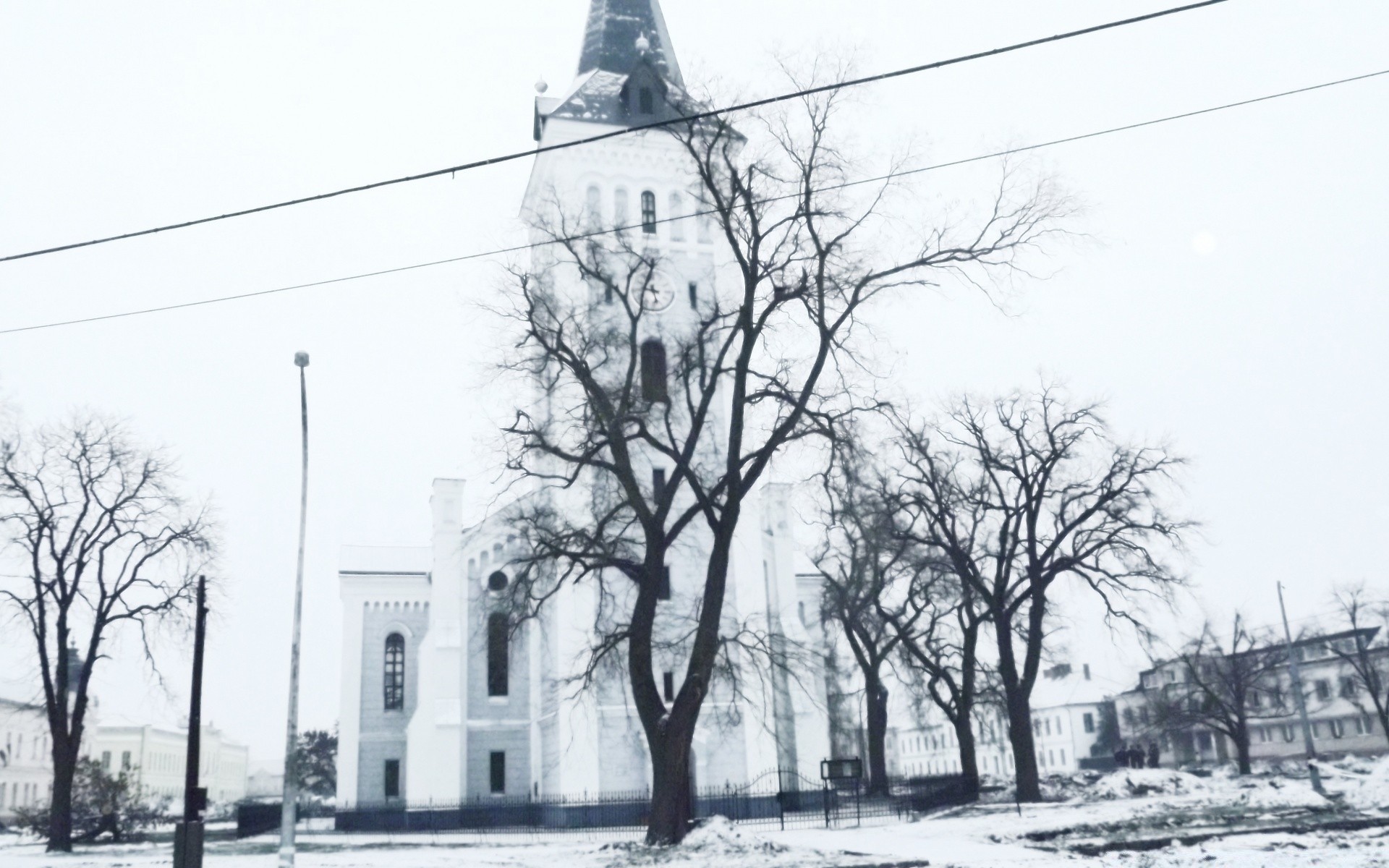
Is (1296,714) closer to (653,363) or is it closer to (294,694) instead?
(653,363)

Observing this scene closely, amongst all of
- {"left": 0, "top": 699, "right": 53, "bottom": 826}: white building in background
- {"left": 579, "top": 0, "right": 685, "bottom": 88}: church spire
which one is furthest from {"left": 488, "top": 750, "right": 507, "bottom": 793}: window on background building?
{"left": 0, "top": 699, "right": 53, "bottom": 826}: white building in background

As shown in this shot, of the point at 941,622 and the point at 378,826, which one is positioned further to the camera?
the point at 941,622

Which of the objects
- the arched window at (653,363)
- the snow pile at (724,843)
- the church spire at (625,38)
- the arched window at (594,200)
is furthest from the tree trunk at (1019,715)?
the church spire at (625,38)

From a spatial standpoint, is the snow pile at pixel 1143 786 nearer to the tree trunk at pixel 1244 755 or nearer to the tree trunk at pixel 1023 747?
the tree trunk at pixel 1023 747

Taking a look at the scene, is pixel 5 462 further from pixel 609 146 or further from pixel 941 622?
pixel 941 622

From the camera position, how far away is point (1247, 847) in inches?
683

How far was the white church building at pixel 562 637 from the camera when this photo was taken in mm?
33219

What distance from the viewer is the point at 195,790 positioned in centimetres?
1488

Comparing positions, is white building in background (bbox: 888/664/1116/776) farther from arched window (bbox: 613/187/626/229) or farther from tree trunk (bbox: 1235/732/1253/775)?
arched window (bbox: 613/187/626/229)

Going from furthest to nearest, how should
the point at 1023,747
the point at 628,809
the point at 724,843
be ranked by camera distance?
the point at 1023,747, the point at 628,809, the point at 724,843

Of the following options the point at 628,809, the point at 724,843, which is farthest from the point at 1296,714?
the point at 724,843

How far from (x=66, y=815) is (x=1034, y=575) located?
84.0ft

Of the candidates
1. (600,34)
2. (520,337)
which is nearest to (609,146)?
(600,34)

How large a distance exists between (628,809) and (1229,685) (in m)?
36.8
